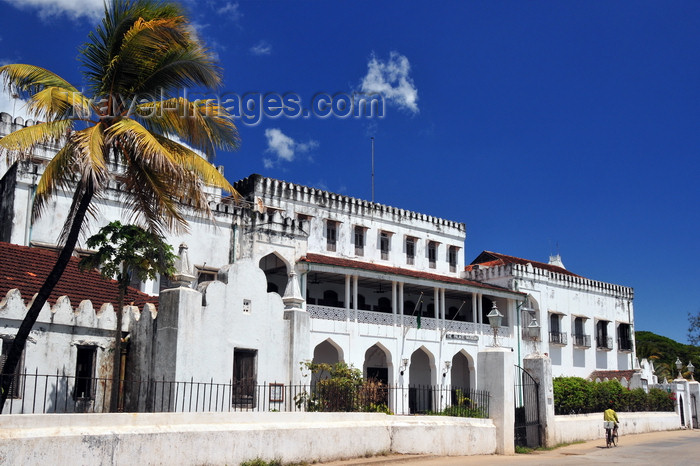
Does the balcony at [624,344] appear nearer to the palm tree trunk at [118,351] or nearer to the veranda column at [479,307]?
the veranda column at [479,307]

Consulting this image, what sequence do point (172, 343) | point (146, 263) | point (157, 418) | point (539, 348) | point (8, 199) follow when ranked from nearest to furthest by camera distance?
point (157, 418), point (172, 343), point (146, 263), point (8, 199), point (539, 348)

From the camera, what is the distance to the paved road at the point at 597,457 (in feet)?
46.6

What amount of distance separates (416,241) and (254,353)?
80.4 feet

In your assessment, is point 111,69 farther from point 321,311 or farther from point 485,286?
point 485,286

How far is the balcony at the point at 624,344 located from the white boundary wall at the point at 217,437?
101 ft

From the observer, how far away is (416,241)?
39344 millimetres

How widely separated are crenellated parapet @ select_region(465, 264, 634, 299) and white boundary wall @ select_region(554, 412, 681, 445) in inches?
405

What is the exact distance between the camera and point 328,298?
33.3 meters

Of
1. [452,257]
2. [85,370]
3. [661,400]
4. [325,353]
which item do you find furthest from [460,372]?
[85,370]

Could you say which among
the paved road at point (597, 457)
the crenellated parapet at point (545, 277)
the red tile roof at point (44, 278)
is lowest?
the paved road at point (597, 457)

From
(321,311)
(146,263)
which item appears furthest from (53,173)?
(321,311)

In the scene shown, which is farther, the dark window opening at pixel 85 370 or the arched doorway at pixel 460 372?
the arched doorway at pixel 460 372

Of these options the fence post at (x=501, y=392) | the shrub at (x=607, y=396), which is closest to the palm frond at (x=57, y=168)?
the fence post at (x=501, y=392)

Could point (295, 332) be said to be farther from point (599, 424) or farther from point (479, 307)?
point (479, 307)
